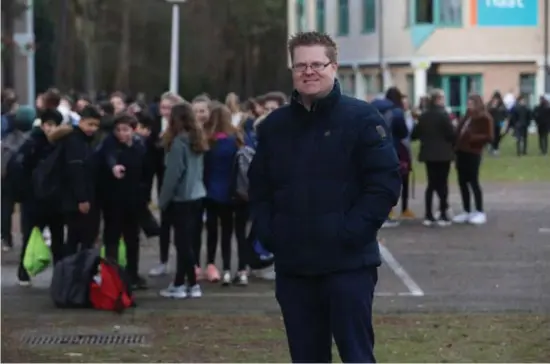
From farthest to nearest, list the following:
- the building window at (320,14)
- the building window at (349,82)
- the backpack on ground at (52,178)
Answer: the building window at (320,14) → the building window at (349,82) → the backpack on ground at (52,178)

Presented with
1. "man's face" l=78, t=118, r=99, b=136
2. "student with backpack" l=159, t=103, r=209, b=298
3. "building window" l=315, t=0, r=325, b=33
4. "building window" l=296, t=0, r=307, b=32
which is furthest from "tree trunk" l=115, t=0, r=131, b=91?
"student with backpack" l=159, t=103, r=209, b=298

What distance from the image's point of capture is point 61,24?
41844mm

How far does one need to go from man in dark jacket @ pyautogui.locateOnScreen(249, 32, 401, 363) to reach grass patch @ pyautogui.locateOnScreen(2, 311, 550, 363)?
3.34 meters

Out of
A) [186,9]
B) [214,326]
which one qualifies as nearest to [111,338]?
[214,326]

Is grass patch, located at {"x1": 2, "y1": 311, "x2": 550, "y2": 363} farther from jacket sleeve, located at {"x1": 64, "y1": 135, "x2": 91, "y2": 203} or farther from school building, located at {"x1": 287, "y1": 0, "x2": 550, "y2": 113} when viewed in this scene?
school building, located at {"x1": 287, "y1": 0, "x2": 550, "y2": 113}

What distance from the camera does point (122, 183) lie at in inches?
487

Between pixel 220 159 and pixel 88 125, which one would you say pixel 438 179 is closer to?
pixel 220 159

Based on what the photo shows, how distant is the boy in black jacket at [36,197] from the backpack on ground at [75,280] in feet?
2.87

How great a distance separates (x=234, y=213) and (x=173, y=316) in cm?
208

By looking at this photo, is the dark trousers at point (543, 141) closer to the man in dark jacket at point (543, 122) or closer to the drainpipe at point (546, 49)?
the man in dark jacket at point (543, 122)

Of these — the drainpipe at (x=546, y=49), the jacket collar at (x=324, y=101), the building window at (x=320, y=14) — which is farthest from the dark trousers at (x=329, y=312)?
the building window at (x=320, y=14)

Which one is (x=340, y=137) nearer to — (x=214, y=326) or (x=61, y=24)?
(x=214, y=326)

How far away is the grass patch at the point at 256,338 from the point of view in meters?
9.59

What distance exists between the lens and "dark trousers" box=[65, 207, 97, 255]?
492 inches
